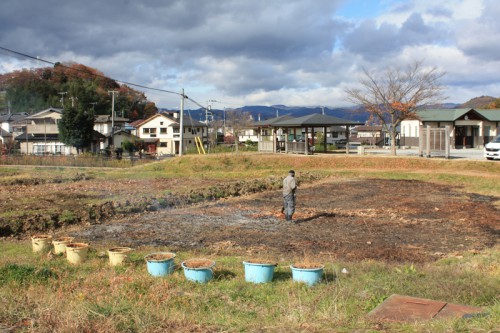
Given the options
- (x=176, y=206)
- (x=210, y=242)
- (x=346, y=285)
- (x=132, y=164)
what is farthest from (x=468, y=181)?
(x=132, y=164)

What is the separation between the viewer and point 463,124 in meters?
38.5

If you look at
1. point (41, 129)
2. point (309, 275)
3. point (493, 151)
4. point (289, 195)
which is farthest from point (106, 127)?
point (309, 275)

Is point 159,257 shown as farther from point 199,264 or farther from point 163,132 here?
point 163,132

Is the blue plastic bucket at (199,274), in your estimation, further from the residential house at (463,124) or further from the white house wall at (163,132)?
the white house wall at (163,132)

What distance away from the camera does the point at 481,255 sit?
26.8ft

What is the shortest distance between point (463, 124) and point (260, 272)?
3679 cm

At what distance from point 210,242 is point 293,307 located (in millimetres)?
4883

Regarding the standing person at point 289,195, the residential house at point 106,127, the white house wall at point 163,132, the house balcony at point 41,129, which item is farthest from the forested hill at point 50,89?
the standing person at point 289,195

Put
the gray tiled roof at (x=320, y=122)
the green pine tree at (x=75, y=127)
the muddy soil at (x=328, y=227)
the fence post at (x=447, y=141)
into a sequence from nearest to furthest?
1. the muddy soil at (x=328, y=227)
2. the fence post at (x=447, y=141)
3. the gray tiled roof at (x=320, y=122)
4. the green pine tree at (x=75, y=127)

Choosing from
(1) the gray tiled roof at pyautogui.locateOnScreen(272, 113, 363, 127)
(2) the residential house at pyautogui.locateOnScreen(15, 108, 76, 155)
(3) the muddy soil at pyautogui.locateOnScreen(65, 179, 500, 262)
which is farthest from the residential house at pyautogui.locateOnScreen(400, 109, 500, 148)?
(2) the residential house at pyautogui.locateOnScreen(15, 108, 76, 155)

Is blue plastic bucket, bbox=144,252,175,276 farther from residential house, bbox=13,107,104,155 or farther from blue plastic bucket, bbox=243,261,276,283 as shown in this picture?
residential house, bbox=13,107,104,155

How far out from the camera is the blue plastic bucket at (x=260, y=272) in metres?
6.31

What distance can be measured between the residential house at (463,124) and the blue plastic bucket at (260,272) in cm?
3370

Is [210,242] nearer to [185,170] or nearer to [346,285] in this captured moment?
[346,285]
